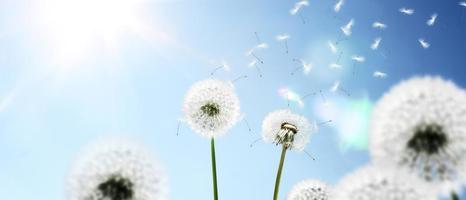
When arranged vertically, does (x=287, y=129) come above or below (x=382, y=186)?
above

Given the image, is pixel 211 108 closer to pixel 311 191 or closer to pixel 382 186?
pixel 311 191

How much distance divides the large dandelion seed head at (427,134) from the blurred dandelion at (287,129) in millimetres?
4351

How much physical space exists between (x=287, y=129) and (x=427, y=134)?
4832mm

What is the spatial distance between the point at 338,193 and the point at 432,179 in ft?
1.74

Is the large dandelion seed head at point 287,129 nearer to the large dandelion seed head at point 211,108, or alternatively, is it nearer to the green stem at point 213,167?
the large dandelion seed head at point 211,108

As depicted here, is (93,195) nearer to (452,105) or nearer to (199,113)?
(452,105)

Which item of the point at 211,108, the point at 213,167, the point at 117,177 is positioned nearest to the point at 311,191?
the point at 213,167

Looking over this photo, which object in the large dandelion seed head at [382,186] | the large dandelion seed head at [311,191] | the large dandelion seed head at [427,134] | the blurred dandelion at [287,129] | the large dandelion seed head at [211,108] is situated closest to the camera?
the large dandelion seed head at [382,186]

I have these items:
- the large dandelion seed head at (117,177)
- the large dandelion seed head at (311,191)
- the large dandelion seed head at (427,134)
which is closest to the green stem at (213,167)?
the large dandelion seed head at (311,191)

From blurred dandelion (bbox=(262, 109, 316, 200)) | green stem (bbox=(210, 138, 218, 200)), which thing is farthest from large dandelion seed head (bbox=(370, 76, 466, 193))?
blurred dandelion (bbox=(262, 109, 316, 200))

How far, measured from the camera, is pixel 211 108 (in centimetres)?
758

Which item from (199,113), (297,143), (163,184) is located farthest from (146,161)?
(297,143)

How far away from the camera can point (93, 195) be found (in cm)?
387

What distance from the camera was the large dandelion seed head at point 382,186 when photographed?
295cm
